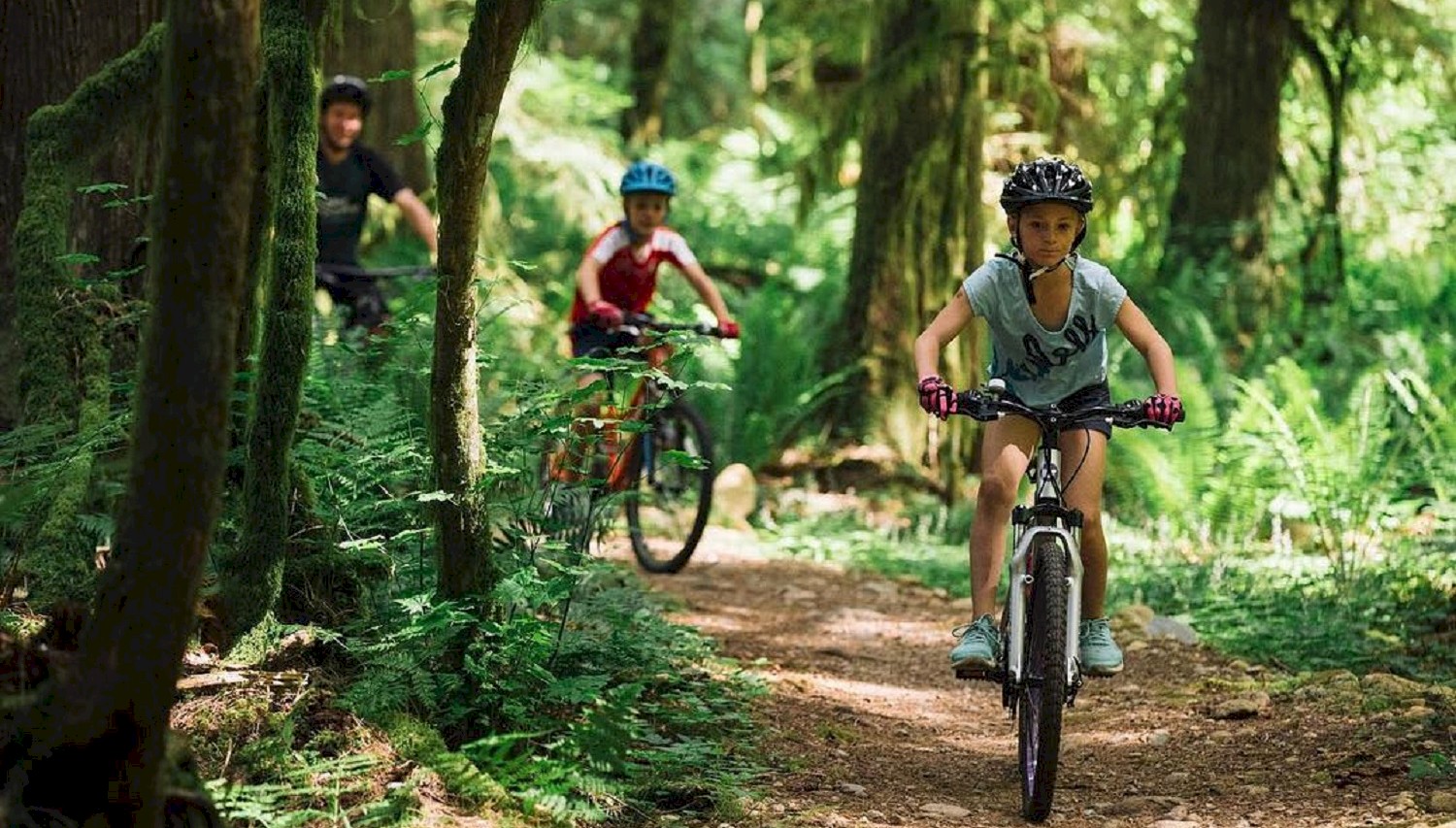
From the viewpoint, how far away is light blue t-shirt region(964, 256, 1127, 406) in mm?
5836

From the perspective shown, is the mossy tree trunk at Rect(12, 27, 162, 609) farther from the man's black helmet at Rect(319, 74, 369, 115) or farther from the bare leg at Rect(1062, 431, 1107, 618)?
the man's black helmet at Rect(319, 74, 369, 115)

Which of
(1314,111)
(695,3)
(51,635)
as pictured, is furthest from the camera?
(695,3)

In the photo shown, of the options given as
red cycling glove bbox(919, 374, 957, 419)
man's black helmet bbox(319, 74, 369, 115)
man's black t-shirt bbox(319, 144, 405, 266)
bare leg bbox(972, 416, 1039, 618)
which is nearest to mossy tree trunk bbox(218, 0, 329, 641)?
red cycling glove bbox(919, 374, 957, 419)

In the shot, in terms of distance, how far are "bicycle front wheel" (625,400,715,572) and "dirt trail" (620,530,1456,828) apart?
0.74m

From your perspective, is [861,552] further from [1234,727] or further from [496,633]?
[496,633]

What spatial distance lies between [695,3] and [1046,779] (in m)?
25.8

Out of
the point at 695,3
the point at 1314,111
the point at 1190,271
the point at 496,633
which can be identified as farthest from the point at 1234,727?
the point at 695,3

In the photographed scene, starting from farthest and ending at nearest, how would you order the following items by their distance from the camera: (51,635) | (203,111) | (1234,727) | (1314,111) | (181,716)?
1. (1314,111)
2. (1234,727)
3. (181,716)
4. (51,635)
5. (203,111)

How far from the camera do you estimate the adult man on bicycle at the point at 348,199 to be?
985 centimetres

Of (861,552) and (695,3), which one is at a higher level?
(695,3)

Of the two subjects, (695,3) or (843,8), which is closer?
(843,8)

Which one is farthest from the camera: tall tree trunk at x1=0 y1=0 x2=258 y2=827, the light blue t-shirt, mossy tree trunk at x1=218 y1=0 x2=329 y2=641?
the light blue t-shirt

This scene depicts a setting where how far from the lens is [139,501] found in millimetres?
3314

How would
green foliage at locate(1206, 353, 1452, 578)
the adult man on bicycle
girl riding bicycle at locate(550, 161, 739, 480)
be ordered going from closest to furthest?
green foliage at locate(1206, 353, 1452, 578) → girl riding bicycle at locate(550, 161, 739, 480) → the adult man on bicycle
